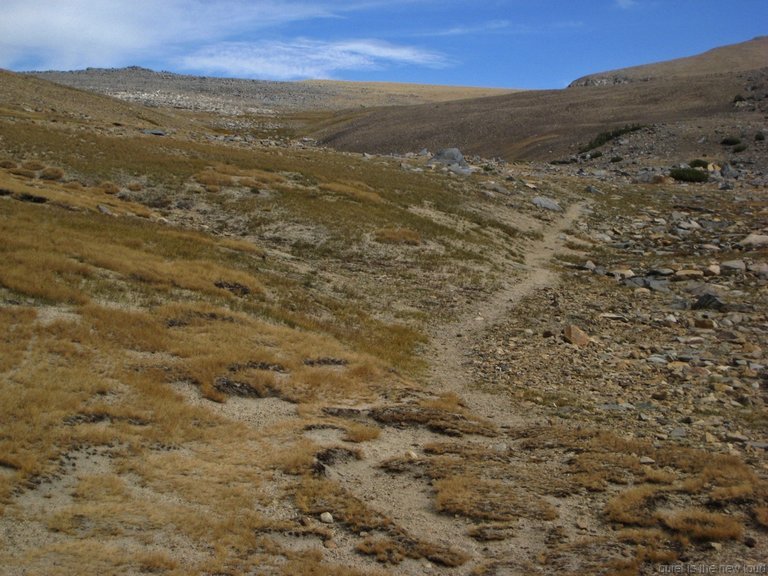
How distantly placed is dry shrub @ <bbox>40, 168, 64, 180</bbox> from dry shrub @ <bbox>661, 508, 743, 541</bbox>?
31867 mm

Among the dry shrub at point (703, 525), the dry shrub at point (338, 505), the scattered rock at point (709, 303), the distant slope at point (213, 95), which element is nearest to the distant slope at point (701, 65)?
the distant slope at point (213, 95)

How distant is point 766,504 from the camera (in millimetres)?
10078

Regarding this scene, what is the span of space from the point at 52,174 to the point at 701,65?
146200 mm

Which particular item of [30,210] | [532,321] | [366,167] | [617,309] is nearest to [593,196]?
[366,167]

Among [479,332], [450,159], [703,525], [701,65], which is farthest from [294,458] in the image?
[701,65]

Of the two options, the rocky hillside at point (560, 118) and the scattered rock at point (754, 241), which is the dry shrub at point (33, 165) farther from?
the rocky hillside at point (560, 118)

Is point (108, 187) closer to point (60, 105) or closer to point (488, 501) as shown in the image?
point (488, 501)

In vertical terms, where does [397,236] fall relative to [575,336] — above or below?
above

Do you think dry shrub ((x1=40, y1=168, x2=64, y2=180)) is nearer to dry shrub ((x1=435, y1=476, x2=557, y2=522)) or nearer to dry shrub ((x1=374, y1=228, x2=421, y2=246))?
dry shrub ((x1=374, y1=228, x2=421, y2=246))

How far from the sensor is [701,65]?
14438cm

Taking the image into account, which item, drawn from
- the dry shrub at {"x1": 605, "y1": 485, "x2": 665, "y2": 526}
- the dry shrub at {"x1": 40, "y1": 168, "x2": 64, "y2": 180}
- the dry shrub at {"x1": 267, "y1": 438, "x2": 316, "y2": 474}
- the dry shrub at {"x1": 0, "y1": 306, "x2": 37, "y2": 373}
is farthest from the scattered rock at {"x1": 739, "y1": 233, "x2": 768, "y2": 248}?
the dry shrub at {"x1": 40, "y1": 168, "x2": 64, "y2": 180}

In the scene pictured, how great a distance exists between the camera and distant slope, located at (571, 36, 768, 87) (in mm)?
138625

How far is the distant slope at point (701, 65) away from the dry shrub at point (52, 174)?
127 meters

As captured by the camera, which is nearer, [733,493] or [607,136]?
[733,493]
